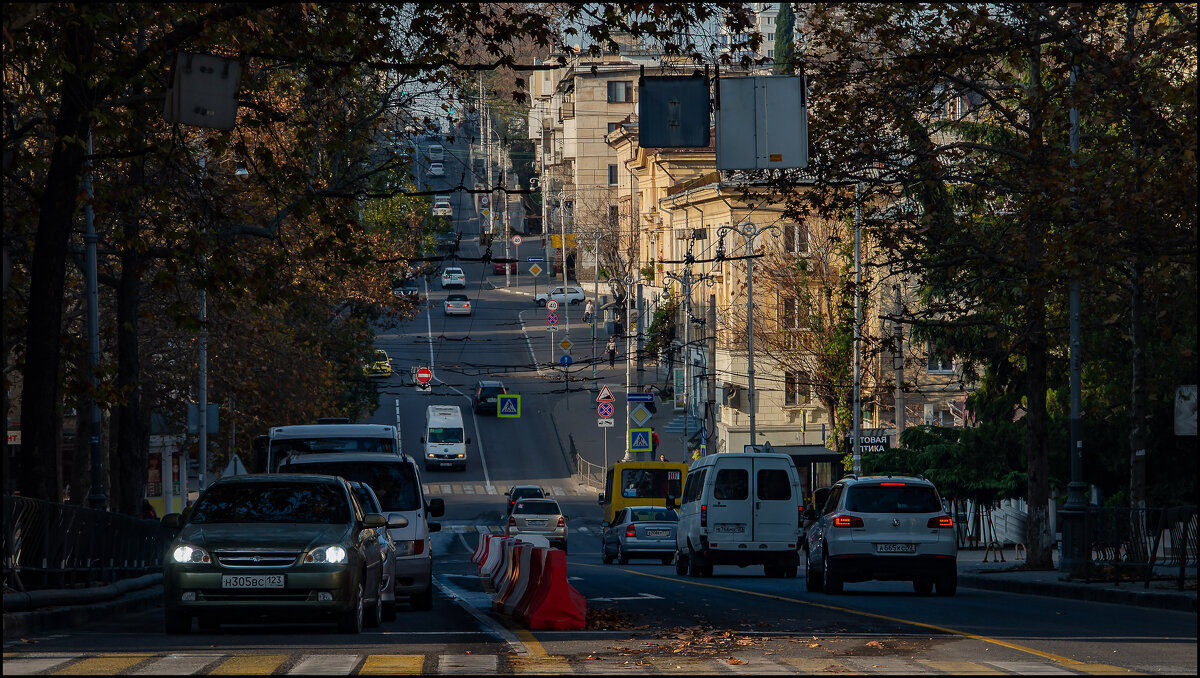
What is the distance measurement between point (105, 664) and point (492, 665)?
2.89 m

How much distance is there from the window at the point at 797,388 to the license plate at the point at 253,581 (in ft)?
147

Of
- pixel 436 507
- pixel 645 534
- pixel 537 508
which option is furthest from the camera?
pixel 537 508

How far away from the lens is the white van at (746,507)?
28484mm

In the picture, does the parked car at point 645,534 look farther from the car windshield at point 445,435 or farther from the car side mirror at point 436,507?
the car windshield at point 445,435

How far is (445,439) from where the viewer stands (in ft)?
229

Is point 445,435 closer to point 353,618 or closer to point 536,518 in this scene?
point 536,518

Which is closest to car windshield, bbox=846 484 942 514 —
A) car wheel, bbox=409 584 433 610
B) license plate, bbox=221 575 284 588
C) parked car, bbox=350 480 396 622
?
car wheel, bbox=409 584 433 610

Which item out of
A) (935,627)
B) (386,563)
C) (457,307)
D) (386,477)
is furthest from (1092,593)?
(457,307)

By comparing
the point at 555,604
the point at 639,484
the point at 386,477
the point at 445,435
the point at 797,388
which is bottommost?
the point at 639,484

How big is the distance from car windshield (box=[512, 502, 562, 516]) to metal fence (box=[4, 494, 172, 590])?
62.7ft

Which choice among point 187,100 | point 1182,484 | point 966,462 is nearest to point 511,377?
point 966,462

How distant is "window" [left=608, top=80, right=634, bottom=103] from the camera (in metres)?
110

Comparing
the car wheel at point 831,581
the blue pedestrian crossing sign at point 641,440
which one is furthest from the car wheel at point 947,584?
the blue pedestrian crossing sign at point 641,440

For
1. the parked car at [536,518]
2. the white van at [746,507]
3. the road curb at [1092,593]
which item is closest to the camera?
the road curb at [1092,593]
